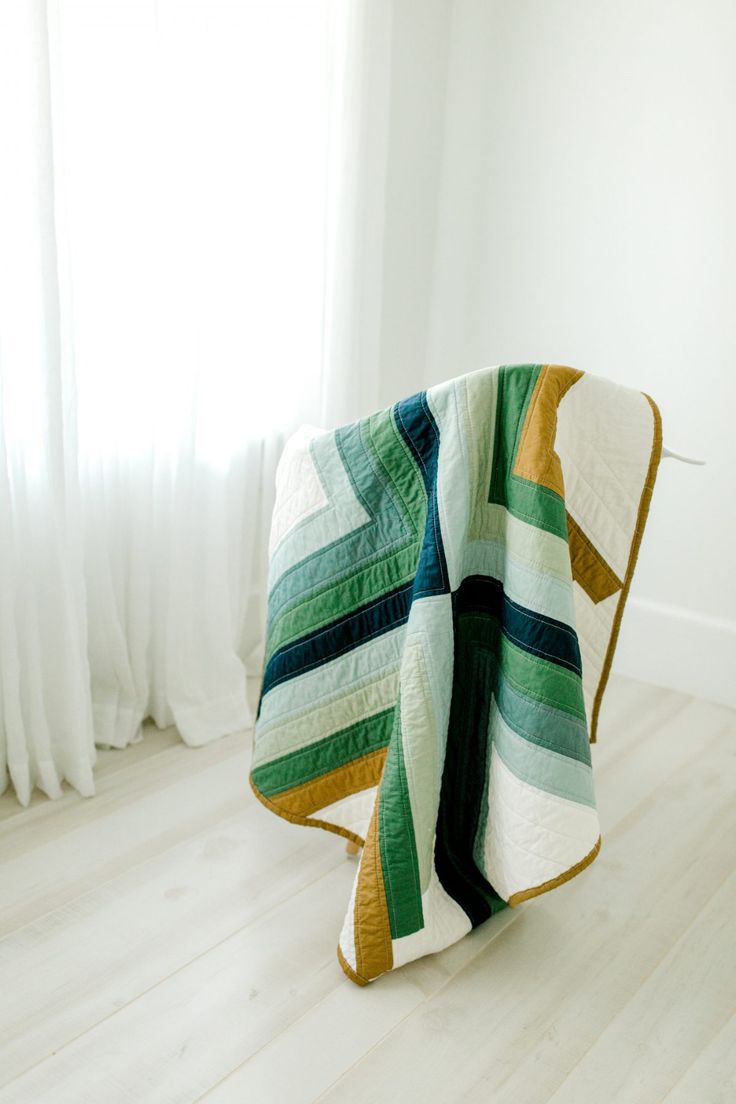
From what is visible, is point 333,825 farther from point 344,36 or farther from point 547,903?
point 344,36

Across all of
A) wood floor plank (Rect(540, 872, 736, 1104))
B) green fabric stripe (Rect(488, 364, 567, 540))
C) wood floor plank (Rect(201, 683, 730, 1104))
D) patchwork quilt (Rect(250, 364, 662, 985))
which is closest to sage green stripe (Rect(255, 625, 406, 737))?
patchwork quilt (Rect(250, 364, 662, 985))

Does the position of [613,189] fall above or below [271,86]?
below

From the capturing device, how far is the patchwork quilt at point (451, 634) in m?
1.32

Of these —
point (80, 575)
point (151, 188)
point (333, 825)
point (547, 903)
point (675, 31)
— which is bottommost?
point (547, 903)

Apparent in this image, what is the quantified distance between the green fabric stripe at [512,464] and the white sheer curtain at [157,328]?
0.80 metres

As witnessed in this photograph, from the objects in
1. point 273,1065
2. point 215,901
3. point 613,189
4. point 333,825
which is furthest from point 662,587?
point 273,1065

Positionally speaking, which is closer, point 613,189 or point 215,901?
point 215,901

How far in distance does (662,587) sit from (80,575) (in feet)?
4.76

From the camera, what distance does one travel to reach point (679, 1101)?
4.09 ft

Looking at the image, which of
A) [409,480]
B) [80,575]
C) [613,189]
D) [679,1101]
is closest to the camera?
[679,1101]

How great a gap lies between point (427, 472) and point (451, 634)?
230mm

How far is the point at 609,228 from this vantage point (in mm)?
2404

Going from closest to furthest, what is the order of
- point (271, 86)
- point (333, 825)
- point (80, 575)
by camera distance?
1. point (333, 825)
2. point (80, 575)
3. point (271, 86)

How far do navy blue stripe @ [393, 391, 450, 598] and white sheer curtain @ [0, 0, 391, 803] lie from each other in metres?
0.67
